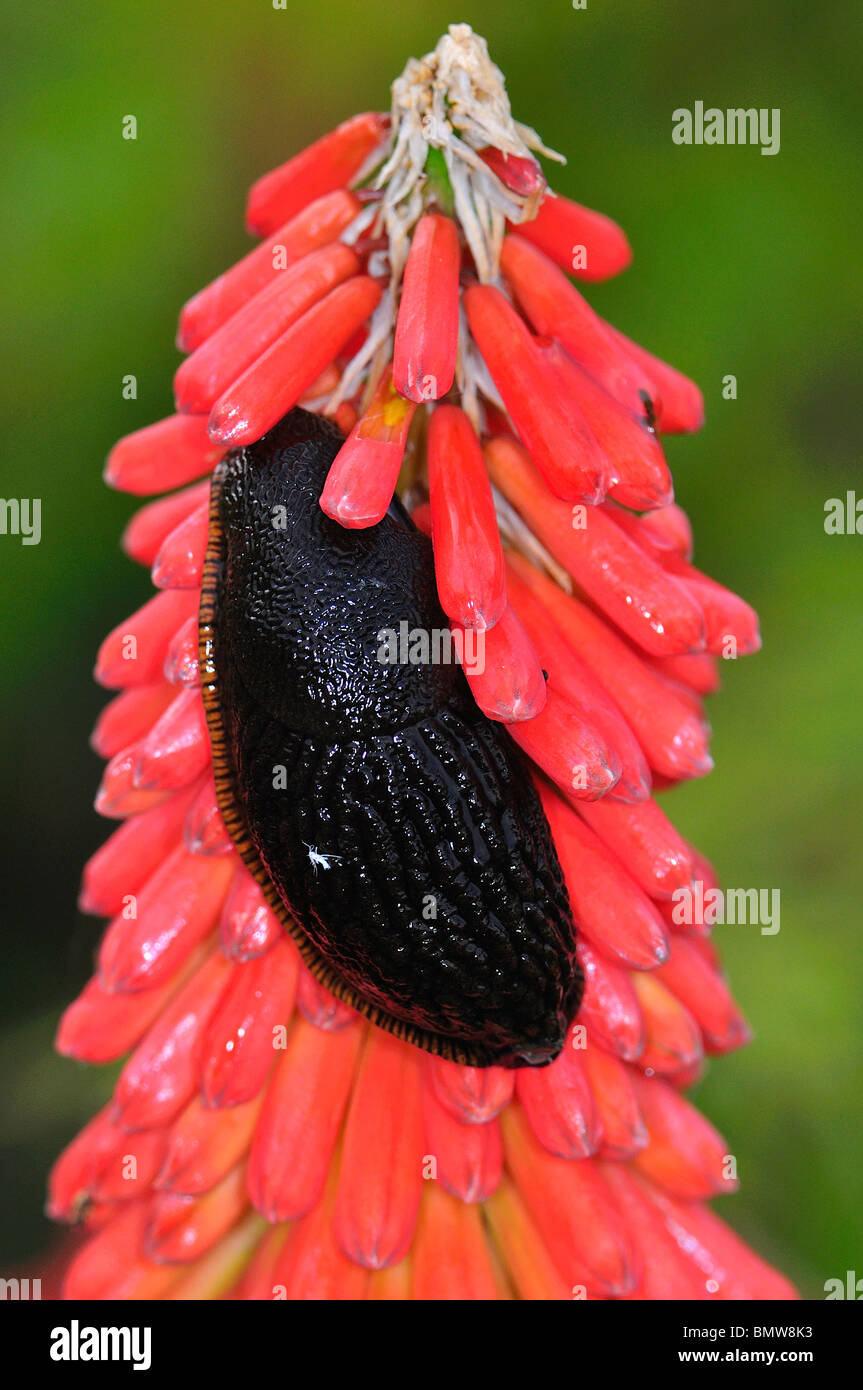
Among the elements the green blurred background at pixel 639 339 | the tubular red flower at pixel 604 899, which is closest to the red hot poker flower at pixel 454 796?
the tubular red flower at pixel 604 899

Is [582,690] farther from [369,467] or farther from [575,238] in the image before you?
[575,238]

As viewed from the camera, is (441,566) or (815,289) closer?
(441,566)

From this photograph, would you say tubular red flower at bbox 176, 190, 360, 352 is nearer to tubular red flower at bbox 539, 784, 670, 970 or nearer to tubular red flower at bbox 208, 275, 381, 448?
tubular red flower at bbox 208, 275, 381, 448

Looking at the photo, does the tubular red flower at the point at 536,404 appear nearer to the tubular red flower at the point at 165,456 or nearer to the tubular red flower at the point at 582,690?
the tubular red flower at the point at 582,690

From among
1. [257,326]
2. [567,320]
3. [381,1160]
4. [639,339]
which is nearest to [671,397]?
[567,320]

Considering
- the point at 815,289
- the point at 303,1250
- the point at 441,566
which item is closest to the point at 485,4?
the point at 815,289

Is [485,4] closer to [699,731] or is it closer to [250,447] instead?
[250,447]
